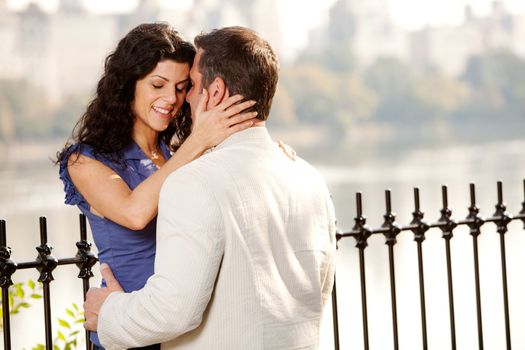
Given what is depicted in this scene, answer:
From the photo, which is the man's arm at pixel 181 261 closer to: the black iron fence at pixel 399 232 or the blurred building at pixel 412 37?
the black iron fence at pixel 399 232

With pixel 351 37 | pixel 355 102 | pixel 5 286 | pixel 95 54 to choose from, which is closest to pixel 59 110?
pixel 95 54

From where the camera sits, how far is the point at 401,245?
22.0 m

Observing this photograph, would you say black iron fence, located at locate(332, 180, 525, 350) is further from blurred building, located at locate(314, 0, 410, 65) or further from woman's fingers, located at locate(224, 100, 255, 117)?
blurred building, located at locate(314, 0, 410, 65)

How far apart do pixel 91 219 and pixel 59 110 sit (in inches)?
893

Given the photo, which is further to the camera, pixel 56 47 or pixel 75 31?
pixel 56 47

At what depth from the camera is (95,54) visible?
28625 mm

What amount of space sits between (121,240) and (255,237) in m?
0.43

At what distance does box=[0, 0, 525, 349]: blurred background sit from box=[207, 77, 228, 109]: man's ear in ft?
56.5

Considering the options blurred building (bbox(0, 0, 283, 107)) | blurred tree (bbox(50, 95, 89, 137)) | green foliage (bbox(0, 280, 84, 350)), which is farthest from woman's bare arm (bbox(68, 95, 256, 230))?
blurred building (bbox(0, 0, 283, 107))

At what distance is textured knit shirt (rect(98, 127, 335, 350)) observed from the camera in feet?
5.32

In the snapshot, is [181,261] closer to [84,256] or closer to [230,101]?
[230,101]

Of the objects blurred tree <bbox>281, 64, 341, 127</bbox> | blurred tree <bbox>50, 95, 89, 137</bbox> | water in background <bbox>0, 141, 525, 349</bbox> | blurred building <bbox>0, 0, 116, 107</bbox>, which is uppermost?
blurred building <bbox>0, 0, 116, 107</bbox>

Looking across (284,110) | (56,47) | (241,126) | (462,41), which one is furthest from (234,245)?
(462,41)

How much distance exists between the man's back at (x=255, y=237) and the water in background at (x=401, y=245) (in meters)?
1.60
